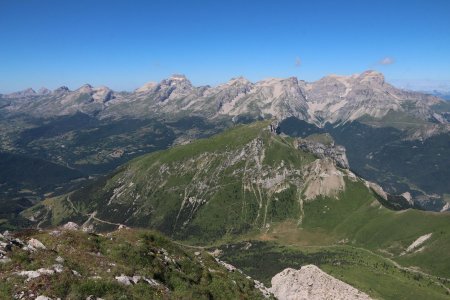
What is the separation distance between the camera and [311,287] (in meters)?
114

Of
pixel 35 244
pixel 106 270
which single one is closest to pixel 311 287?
pixel 106 270

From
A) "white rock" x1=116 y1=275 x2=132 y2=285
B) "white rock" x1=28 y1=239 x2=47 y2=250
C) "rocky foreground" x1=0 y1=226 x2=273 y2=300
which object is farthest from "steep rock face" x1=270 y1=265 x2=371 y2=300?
"white rock" x1=28 y1=239 x2=47 y2=250

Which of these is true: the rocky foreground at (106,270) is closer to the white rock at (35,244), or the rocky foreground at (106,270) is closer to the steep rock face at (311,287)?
the white rock at (35,244)

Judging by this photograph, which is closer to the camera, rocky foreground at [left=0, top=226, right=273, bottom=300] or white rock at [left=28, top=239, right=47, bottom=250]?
rocky foreground at [left=0, top=226, right=273, bottom=300]

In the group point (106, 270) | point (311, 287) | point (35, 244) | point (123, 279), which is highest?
point (35, 244)

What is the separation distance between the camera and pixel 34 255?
48.8 m

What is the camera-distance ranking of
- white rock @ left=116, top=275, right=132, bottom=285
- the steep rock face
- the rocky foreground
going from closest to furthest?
the rocky foreground
white rock @ left=116, top=275, right=132, bottom=285
the steep rock face

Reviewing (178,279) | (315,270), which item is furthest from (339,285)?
(178,279)

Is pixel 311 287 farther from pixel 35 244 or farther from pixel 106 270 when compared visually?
pixel 35 244

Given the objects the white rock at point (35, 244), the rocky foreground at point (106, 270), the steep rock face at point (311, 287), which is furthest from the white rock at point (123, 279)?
the steep rock face at point (311, 287)

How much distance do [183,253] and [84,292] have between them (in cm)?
3127

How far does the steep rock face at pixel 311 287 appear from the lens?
110375 millimetres

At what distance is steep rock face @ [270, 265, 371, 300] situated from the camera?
362 ft

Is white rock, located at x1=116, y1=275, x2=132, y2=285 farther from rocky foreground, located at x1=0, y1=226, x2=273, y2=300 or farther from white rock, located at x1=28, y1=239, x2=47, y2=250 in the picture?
white rock, located at x1=28, y1=239, x2=47, y2=250
